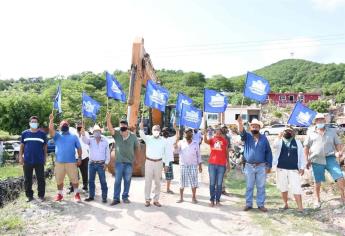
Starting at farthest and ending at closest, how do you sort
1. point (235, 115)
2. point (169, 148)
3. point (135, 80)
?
point (235, 115) < point (135, 80) < point (169, 148)

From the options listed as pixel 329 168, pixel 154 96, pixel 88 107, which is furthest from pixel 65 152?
pixel 329 168

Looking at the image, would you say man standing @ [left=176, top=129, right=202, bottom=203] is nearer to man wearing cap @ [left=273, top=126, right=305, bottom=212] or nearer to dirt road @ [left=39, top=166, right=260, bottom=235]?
dirt road @ [left=39, top=166, right=260, bottom=235]

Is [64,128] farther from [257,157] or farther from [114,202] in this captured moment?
[257,157]

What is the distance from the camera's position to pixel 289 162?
829 cm

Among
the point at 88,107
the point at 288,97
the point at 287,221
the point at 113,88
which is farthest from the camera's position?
the point at 288,97

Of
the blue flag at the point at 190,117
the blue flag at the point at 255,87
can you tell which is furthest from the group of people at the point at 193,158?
the blue flag at the point at 190,117

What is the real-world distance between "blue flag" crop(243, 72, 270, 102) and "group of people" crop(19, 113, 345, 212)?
3.62 feet

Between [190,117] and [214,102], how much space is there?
36.7 inches

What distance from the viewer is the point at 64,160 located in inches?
354

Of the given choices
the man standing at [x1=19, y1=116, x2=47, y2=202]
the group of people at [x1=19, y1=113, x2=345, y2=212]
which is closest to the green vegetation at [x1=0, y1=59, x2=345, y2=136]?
the man standing at [x1=19, y1=116, x2=47, y2=202]

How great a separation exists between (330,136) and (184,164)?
3158 mm

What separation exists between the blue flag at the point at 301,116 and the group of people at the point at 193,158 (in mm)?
675

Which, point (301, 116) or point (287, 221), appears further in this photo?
point (301, 116)

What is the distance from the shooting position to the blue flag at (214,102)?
34.7ft
